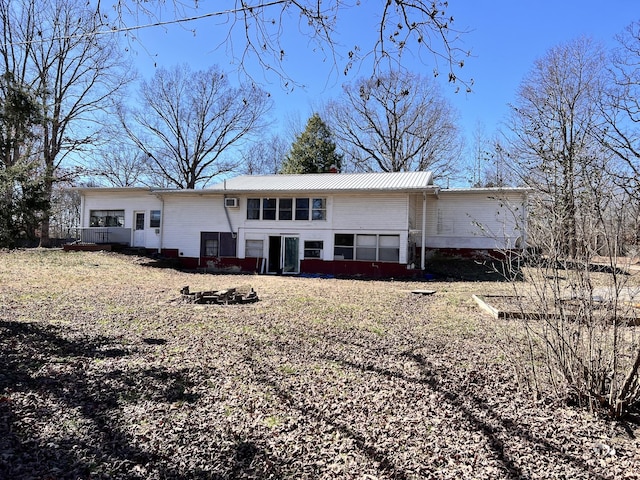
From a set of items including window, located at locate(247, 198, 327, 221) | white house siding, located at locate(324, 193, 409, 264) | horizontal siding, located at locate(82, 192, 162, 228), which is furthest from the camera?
horizontal siding, located at locate(82, 192, 162, 228)

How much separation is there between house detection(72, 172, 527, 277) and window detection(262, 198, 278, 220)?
5 centimetres

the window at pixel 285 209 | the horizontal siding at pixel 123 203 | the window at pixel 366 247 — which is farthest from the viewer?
the horizontal siding at pixel 123 203

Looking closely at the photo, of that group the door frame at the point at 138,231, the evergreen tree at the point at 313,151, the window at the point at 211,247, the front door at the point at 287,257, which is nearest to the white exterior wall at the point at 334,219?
the door frame at the point at 138,231

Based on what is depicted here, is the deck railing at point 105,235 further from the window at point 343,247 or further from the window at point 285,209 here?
the window at point 343,247

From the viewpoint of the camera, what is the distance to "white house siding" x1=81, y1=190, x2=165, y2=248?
20.7 meters

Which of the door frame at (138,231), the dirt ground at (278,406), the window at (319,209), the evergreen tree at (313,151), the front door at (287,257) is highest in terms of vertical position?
the evergreen tree at (313,151)

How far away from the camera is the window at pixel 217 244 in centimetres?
1914

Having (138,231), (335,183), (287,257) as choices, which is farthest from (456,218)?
(138,231)

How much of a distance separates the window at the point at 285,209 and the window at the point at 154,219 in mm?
6657

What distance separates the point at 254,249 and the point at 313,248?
2.88m

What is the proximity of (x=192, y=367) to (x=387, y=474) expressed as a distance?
2.77 meters

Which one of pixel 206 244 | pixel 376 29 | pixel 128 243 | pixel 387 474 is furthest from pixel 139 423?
pixel 128 243

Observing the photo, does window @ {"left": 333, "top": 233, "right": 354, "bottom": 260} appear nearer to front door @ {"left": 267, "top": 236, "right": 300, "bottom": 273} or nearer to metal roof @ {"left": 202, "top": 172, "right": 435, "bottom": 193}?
front door @ {"left": 267, "top": 236, "right": 300, "bottom": 273}

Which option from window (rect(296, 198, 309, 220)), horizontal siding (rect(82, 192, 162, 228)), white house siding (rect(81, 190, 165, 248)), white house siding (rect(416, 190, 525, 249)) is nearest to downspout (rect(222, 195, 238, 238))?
window (rect(296, 198, 309, 220))
